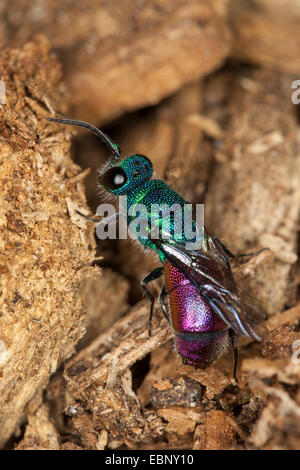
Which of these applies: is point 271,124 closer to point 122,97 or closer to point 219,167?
point 219,167

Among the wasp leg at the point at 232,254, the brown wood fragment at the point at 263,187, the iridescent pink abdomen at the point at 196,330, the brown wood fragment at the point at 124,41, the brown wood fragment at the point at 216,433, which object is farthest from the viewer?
the brown wood fragment at the point at 124,41

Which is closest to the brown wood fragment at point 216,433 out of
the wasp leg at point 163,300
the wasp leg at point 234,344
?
the wasp leg at point 234,344

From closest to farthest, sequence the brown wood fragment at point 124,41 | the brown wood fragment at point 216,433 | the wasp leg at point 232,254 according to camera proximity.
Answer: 1. the brown wood fragment at point 216,433
2. the wasp leg at point 232,254
3. the brown wood fragment at point 124,41

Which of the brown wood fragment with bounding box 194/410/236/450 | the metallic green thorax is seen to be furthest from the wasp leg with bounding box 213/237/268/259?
the brown wood fragment with bounding box 194/410/236/450

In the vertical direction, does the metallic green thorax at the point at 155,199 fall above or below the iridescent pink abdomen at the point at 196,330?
above

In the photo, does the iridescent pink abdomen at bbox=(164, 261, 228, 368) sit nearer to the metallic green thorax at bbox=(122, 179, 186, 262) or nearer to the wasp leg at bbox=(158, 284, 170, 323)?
the wasp leg at bbox=(158, 284, 170, 323)

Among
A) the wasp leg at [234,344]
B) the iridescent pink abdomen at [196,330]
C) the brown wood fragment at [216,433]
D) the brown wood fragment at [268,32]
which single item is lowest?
the brown wood fragment at [216,433]

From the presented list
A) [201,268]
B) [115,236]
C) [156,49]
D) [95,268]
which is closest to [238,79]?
[156,49]

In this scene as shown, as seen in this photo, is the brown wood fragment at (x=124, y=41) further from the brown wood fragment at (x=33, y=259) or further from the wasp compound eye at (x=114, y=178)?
the wasp compound eye at (x=114, y=178)
